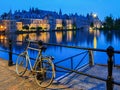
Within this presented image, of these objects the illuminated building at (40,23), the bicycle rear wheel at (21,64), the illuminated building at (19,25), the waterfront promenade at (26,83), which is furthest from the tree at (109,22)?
the bicycle rear wheel at (21,64)

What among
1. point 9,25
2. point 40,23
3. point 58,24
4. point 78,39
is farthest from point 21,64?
point 58,24

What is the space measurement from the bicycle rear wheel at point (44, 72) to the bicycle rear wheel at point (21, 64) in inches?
37.5

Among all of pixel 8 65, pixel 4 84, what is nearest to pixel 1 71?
pixel 8 65

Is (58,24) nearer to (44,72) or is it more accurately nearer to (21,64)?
(21,64)

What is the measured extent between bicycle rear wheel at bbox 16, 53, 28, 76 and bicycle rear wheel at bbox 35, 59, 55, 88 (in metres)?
0.95

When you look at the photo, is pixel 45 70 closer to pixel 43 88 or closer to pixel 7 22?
pixel 43 88

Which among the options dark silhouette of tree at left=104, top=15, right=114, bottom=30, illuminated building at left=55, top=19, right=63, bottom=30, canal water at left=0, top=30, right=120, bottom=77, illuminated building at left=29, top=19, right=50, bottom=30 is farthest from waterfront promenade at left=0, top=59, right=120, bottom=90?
illuminated building at left=55, top=19, right=63, bottom=30

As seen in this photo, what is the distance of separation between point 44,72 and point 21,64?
1867 mm

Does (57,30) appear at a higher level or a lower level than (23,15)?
lower

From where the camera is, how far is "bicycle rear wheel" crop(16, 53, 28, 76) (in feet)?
25.9

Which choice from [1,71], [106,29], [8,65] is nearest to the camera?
[1,71]

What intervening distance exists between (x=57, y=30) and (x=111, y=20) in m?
44.9

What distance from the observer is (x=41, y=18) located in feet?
572

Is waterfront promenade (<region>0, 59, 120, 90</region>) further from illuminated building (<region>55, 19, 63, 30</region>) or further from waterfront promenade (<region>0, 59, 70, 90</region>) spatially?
illuminated building (<region>55, 19, 63, 30</region>)
